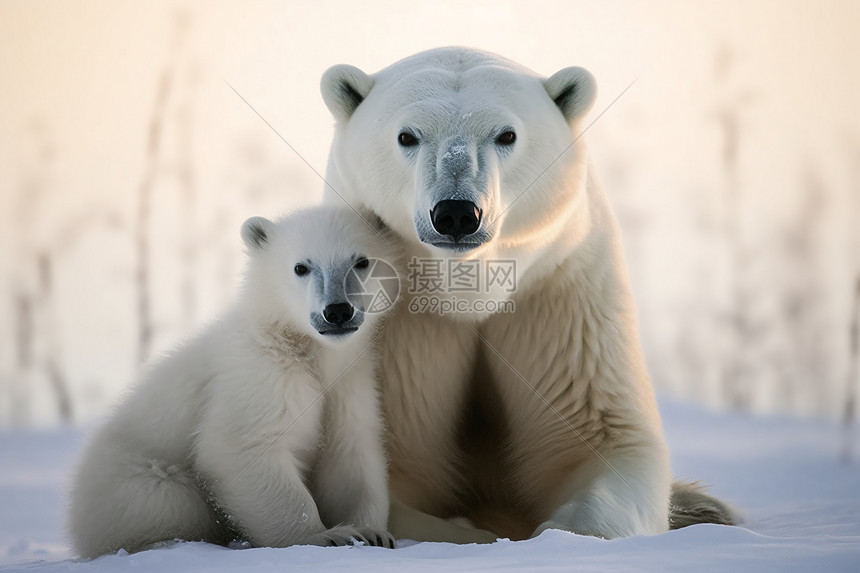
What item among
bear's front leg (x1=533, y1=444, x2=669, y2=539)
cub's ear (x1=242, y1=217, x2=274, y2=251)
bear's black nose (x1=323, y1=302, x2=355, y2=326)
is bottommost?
bear's front leg (x1=533, y1=444, x2=669, y2=539)

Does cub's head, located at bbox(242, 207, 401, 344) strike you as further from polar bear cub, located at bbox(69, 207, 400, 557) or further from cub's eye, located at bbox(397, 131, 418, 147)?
cub's eye, located at bbox(397, 131, 418, 147)

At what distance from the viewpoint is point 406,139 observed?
3.84m

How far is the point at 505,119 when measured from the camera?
378cm

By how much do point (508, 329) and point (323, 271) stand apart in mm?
919

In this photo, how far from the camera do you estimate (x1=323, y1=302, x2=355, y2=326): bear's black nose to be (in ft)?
12.3

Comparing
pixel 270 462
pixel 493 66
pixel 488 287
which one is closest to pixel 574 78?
pixel 493 66

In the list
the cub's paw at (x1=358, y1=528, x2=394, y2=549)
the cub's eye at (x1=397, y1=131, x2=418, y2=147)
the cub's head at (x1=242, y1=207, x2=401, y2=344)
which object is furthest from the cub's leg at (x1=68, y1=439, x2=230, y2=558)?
the cub's eye at (x1=397, y1=131, x2=418, y2=147)

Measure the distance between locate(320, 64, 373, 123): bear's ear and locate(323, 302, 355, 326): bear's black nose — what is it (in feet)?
2.97

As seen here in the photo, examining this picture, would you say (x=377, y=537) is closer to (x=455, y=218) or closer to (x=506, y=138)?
(x=455, y=218)

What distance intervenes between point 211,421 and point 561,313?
1.50 m

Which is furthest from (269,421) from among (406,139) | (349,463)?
(406,139)

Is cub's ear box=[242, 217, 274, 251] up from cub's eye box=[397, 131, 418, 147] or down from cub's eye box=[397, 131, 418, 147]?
down

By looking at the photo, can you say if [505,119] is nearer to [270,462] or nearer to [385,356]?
[385,356]

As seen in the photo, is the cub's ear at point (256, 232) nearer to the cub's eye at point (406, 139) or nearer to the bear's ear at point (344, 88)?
the bear's ear at point (344, 88)
